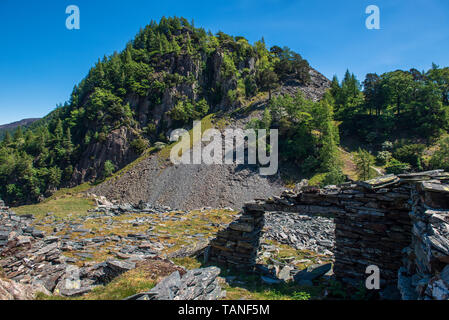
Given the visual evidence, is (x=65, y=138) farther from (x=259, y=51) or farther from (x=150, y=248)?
(x=259, y=51)

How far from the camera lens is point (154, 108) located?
58.9m

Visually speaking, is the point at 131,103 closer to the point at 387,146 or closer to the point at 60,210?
the point at 60,210

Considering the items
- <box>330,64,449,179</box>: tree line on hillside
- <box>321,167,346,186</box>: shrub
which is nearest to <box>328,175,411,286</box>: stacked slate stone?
<box>321,167,346,186</box>: shrub

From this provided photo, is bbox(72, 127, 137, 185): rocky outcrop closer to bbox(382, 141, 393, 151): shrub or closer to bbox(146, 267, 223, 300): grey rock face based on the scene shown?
bbox(146, 267, 223, 300): grey rock face

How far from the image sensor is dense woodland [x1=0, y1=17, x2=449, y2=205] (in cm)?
3575

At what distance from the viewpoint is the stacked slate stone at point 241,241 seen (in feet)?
36.3

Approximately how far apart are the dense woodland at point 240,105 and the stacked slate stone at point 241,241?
20.2 meters

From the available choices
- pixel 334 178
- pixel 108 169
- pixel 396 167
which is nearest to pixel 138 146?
pixel 108 169

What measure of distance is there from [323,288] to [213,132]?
41668mm

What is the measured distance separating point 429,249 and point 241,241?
7.86 m

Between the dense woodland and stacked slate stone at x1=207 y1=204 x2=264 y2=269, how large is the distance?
20.2 meters

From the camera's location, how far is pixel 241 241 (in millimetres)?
11133

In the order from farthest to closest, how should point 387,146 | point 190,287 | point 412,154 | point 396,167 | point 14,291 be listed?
point 387,146
point 412,154
point 396,167
point 190,287
point 14,291
